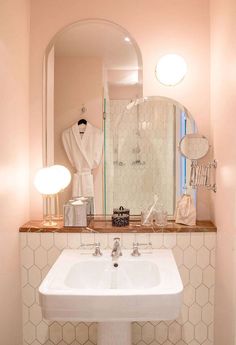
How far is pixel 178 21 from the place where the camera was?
1.87 metres

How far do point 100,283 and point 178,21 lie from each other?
1.50 meters

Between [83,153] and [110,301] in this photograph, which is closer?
[110,301]

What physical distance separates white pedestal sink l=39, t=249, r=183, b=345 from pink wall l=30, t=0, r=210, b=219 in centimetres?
55

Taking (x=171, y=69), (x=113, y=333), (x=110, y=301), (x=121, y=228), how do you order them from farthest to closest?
(x=171, y=69) < (x=121, y=228) < (x=113, y=333) < (x=110, y=301)

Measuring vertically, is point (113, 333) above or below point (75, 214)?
below

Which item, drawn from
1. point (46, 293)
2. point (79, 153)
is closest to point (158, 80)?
point (79, 153)

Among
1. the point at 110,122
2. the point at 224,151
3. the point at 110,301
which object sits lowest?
the point at 110,301

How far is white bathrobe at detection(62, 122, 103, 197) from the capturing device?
6.34 feet

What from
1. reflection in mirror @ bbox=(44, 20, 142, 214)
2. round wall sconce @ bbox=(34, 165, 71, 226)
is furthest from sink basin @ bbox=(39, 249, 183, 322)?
reflection in mirror @ bbox=(44, 20, 142, 214)

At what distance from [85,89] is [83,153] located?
38 centimetres

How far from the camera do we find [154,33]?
6.15 ft

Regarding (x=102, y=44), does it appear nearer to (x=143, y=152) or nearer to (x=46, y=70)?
(x=46, y=70)

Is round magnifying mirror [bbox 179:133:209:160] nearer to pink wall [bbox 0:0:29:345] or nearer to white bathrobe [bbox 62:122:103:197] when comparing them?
white bathrobe [bbox 62:122:103:197]

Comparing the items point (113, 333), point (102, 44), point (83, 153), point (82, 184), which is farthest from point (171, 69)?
point (113, 333)
